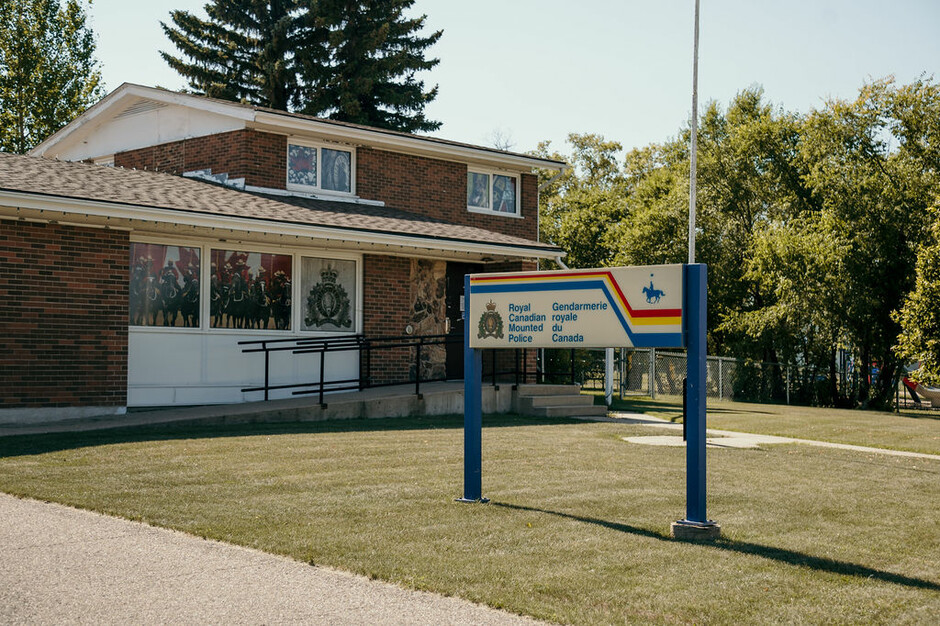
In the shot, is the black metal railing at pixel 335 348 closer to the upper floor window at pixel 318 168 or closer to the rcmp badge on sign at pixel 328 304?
the rcmp badge on sign at pixel 328 304

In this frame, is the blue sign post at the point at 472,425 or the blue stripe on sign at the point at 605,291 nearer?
the blue stripe on sign at the point at 605,291

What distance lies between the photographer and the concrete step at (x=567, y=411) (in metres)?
17.9

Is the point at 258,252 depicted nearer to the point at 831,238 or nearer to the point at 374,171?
the point at 374,171

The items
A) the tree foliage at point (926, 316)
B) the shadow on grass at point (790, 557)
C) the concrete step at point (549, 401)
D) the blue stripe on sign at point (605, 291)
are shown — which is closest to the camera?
the shadow on grass at point (790, 557)

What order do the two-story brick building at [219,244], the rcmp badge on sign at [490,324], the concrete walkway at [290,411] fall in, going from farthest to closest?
the two-story brick building at [219,244], the concrete walkway at [290,411], the rcmp badge on sign at [490,324]

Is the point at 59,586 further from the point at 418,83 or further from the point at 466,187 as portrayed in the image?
the point at 418,83

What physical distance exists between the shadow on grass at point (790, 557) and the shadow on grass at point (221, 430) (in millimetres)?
6348

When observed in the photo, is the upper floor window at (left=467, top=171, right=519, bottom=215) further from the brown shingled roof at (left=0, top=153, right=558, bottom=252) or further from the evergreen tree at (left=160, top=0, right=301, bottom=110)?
the evergreen tree at (left=160, top=0, right=301, bottom=110)

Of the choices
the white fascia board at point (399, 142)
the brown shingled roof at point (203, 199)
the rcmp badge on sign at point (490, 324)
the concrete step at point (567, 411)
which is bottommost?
the concrete step at point (567, 411)

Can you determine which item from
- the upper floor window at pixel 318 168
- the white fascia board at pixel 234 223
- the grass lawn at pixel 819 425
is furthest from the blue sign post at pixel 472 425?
the upper floor window at pixel 318 168

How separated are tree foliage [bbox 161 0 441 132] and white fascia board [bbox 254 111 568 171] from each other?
16147 millimetres

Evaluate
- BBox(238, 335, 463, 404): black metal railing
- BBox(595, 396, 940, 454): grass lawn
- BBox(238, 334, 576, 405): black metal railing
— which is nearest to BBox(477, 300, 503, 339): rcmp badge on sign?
BBox(238, 334, 576, 405): black metal railing

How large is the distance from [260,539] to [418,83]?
36.3 metres

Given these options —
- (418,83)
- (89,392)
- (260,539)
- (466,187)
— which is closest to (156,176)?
(89,392)
